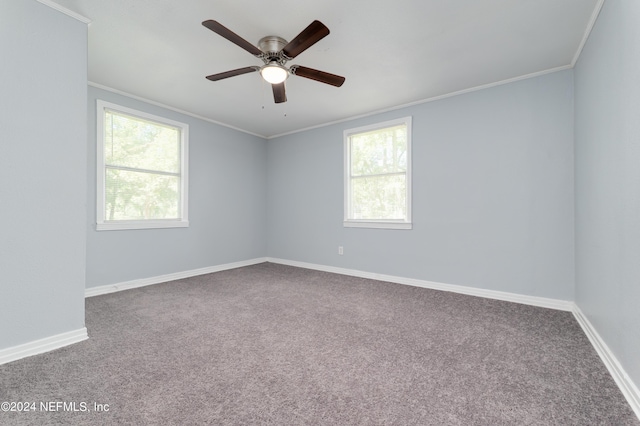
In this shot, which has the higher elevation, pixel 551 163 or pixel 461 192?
pixel 551 163

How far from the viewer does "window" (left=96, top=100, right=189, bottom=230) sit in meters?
3.37

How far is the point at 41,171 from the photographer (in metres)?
1.95

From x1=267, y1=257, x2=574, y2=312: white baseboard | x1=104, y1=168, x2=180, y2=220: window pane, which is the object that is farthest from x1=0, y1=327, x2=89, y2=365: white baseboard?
x1=267, y1=257, x2=574, y2=312: white baseboard

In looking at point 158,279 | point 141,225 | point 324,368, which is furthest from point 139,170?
point 324,368

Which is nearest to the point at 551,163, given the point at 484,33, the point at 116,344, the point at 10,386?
the point at 484,33

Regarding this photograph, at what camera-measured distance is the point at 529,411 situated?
1.38 metres

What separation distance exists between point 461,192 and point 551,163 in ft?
2.92

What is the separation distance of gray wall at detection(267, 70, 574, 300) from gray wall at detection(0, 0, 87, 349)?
3.26 m

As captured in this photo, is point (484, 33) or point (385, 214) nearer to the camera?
point (484, 33)

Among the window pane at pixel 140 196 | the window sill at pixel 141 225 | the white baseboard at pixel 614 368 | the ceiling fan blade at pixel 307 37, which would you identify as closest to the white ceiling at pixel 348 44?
the ceiling fan blade at pixel 307 37

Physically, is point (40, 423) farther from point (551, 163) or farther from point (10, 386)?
point (551, 163)

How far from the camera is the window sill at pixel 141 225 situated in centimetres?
335

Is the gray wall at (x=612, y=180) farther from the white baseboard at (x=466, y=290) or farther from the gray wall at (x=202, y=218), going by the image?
the gray wall at (x=202, y=218)

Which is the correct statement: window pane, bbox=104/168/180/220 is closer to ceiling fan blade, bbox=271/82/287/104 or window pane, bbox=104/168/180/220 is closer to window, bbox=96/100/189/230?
window, bbox=96/100/189/230
